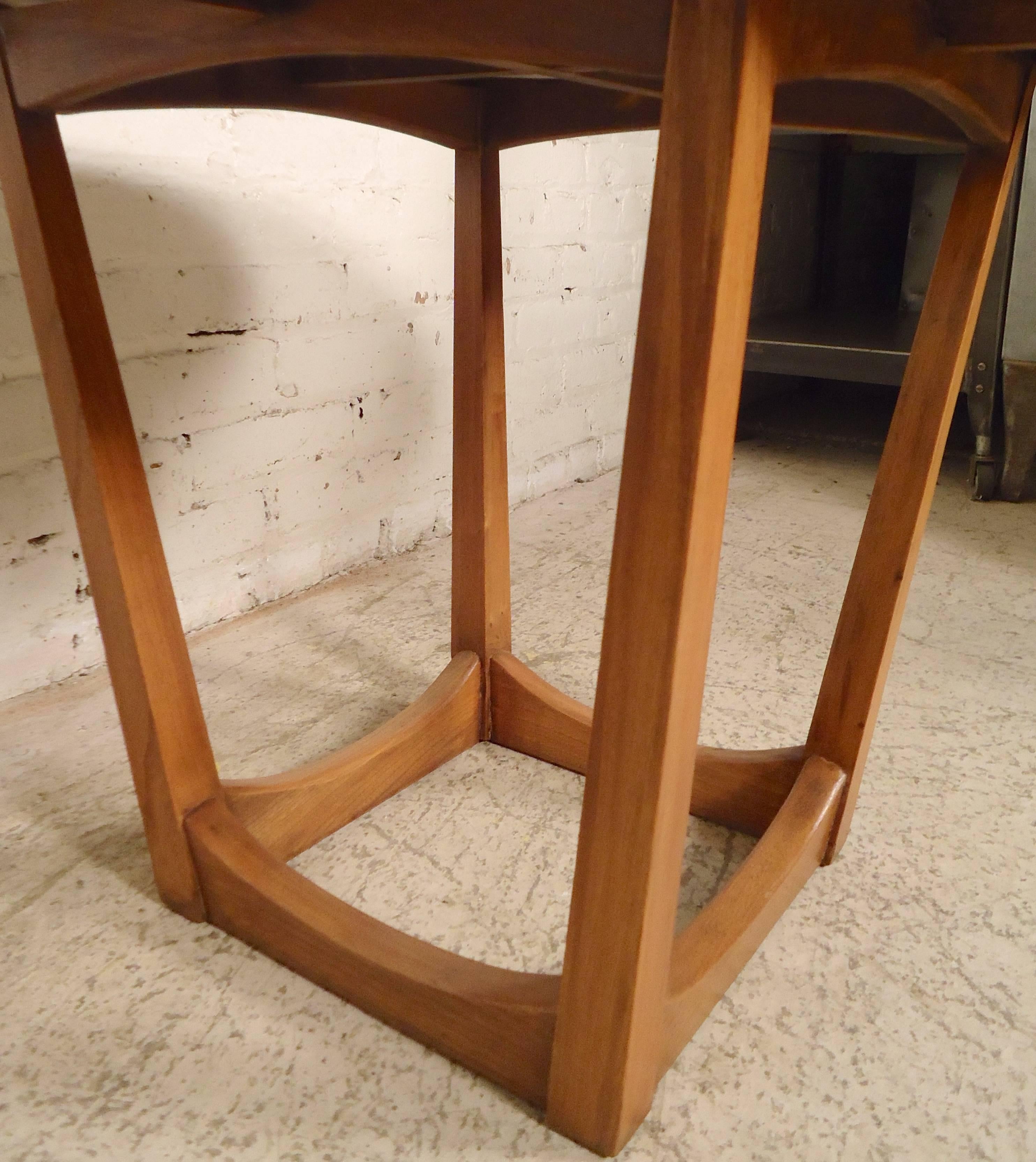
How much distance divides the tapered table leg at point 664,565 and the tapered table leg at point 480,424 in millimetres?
452

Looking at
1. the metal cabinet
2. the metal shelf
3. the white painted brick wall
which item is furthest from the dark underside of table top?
the metal shelf

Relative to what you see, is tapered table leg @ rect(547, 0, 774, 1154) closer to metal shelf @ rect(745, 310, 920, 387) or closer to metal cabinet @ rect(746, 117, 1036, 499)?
metal cabinet @ rect(746, 117, 1036, 499)

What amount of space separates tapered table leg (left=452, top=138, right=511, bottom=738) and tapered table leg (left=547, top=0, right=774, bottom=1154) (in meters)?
0.45

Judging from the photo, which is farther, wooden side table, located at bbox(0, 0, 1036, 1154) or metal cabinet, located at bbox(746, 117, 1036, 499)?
metal cabinet, located at bbox(746, 117, 1036, 499)

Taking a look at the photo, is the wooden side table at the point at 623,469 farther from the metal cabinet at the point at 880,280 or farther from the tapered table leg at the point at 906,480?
the metal cabinet at the point at 880,280

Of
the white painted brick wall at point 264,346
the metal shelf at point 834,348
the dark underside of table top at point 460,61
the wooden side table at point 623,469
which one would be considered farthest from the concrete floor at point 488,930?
the metal shelf at point 834,348

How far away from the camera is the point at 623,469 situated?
45 centimetres

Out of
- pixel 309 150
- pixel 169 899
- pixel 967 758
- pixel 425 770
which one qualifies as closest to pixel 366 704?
pixel 425 770

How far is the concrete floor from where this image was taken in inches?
23.0

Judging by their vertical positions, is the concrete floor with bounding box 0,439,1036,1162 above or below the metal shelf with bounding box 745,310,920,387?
below

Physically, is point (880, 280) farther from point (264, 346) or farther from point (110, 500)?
point (110, 500)

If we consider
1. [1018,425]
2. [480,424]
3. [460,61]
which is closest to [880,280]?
[1018,425]

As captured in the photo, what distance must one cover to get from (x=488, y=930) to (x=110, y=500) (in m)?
0.43

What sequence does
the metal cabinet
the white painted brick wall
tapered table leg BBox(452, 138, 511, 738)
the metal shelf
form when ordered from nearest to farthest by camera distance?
tapered table leg BBox(452, 138, 511, 738)
the white painted brick wall
the metal cabinet
the metal shelf
